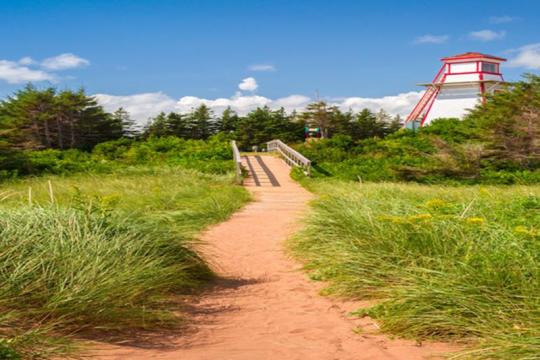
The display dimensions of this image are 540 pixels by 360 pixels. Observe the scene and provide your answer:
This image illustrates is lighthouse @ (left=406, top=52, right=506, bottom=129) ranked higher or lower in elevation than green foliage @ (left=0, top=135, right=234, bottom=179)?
higher

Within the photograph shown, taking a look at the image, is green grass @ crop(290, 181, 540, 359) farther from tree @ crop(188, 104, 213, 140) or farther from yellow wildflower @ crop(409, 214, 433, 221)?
tree @ crop(188, 104, 213, 140)

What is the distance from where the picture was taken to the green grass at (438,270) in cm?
435

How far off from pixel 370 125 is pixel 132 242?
167 feet

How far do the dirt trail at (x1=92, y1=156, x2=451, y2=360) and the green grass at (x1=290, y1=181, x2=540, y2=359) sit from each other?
0.21m

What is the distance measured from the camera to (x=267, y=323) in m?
5.12

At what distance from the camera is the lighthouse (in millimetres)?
39750

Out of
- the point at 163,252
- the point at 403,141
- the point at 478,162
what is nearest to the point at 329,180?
the point at 478,162

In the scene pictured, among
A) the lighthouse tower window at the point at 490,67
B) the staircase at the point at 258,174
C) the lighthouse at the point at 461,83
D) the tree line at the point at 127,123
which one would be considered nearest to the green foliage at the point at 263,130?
the tree line at the point at 127,123

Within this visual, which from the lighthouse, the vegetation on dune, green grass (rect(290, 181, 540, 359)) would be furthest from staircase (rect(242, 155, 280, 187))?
the lighthouse

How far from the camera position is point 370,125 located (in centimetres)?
5538

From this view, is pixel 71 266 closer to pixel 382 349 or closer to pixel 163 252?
pixel 163 252

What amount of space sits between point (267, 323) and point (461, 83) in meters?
38.1

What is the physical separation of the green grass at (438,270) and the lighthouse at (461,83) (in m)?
33.8

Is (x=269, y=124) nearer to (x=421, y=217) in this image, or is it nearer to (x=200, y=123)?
(x=200, y=123)
